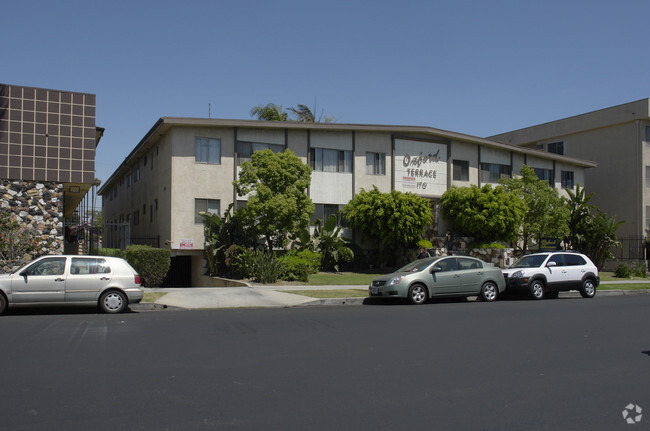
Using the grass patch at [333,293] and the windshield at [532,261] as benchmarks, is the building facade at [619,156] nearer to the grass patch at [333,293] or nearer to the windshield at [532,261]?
the windshield at [532,261]

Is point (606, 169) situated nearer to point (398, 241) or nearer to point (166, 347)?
point (398, 241)

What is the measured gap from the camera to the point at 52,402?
585cm

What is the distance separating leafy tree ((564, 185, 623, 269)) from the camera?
3466 cm

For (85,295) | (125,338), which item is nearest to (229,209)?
(85,295)

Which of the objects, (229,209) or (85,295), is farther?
(229,209)

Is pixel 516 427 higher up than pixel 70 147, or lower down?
lower down

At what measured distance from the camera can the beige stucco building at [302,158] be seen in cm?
2583

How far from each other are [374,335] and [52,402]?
5.78 metres

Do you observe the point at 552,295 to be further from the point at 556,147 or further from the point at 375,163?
the point at 556,147

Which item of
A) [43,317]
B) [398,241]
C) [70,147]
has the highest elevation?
[70,147]

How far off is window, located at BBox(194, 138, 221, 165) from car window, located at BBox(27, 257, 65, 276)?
13.2 metres

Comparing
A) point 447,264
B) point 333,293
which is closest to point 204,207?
point 333,293

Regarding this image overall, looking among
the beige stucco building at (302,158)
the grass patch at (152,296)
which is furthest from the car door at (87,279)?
the beige stucco building at (302,158)

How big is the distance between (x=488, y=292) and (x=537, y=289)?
77.0 inches
